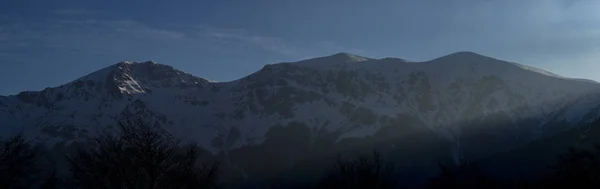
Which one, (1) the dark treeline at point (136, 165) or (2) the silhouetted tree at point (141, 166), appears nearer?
(2) the silhouetted tree at point (141, 166)

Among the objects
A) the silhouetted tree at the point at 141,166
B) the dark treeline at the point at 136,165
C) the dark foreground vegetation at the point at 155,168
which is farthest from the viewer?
the dark foreground vegetation at the point at 155,168

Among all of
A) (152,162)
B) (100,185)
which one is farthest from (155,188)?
(100,185)

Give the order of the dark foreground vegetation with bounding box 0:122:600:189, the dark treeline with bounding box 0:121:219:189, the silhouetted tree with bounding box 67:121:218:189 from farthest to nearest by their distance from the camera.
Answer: the dark foreground vegetation with bounding box 0:122:600:189
the dark treeline with bounding box 0:121:219:189
the silhouetted tree with bounding box 67:121:218:189

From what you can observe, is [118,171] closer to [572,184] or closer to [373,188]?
[373,188]

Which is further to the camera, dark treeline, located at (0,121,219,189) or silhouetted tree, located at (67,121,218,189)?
dark treeline, located at (0,121,219,189)

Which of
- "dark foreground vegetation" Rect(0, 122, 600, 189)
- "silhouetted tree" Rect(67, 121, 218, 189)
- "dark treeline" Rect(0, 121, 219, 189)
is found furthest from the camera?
"dark foreground vegetation" Rect(0, 122, 600, 189)

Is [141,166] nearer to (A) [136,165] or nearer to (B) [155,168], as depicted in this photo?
(B) [155,168]

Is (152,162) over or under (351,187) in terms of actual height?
over

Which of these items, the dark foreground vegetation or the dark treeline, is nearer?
the dark treeline

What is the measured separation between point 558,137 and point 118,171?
179 metres

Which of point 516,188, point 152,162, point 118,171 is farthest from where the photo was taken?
point 516,188

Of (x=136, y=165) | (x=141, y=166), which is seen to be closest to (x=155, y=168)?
(x=141, y=166)

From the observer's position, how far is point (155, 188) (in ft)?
131

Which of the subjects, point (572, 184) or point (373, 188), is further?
point (572, 184)
